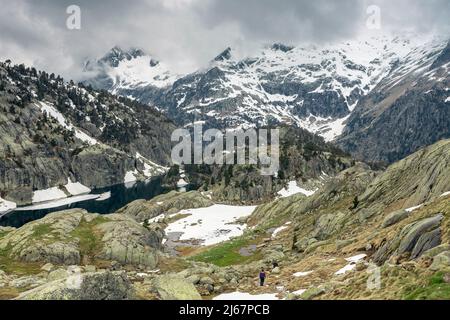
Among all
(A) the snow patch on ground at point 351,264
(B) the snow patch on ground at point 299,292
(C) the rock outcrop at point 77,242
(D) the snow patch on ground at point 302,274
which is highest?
(C) the rock outcrop at point 77,242

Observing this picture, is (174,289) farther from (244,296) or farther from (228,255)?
(228,255)

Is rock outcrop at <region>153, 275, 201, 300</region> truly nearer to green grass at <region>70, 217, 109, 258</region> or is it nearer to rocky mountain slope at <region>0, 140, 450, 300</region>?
rocky mountain slope at <region>0, 140, 450, 300</region>

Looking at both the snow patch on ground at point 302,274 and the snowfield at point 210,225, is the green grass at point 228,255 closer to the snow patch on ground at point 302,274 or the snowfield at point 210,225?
the snowfield at point 210,225

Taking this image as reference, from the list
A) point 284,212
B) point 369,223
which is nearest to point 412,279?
point 369,223

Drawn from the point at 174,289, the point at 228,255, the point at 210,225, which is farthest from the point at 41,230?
the point at 210,225

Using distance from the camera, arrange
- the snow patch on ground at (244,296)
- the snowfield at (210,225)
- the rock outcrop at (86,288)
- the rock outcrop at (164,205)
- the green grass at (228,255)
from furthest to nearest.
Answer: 1. the rock outcrop at (164,205)
2. the snowfield at (210,225)
3. the green grass at (228,255)
4. the snow patch on ground at (244,296)
5. the rock outcrop at (86,288)

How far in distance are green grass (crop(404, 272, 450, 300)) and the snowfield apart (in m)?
89.1

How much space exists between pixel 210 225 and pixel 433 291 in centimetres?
11499

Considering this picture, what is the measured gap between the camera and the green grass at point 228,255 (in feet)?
264

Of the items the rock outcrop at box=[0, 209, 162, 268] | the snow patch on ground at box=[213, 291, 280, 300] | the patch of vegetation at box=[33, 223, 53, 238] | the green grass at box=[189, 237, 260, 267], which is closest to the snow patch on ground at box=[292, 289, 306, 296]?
the snow patch on ground at box=[213, 291, 280, 300]

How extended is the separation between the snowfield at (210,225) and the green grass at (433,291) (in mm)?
89132

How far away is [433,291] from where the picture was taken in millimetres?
23547

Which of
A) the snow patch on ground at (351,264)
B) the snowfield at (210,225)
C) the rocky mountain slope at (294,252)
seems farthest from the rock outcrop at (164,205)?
the snow patch on ground at (351,264)

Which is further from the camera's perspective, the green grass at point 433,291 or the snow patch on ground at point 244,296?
the snow patch on ground at point 244,296
